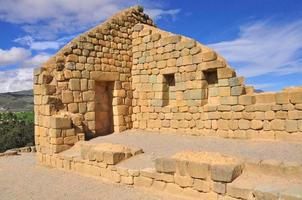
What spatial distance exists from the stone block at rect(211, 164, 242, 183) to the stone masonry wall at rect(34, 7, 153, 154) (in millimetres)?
5961

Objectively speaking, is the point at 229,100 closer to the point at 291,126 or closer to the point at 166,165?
the point at 291,126

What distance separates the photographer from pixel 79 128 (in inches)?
443

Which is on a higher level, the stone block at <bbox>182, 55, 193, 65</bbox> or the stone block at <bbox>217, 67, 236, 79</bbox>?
the stone block at <bbox>182, 55, 193, 65</bbox>

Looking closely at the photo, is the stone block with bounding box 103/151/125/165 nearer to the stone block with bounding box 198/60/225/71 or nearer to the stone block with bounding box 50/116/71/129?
the stone block with bounding box 50/116/71/129

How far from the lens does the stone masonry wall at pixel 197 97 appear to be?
30.9 feet

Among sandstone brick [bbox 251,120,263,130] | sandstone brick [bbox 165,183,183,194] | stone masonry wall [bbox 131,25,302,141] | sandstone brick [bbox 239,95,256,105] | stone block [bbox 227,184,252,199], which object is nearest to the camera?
stone block [bbox 227,184,252,199]

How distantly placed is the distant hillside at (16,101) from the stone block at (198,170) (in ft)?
268

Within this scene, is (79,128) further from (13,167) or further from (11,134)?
(11,134)

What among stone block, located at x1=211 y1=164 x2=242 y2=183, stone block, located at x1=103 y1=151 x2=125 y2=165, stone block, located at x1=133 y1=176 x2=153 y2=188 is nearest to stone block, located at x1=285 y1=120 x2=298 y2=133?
stone block, located at x1=211 y1=164 x2=242 y2=183

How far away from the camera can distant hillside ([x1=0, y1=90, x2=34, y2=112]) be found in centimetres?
8575

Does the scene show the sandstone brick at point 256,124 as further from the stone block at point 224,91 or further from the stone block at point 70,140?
the stone block at point 70,140

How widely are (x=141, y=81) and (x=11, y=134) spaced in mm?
9922

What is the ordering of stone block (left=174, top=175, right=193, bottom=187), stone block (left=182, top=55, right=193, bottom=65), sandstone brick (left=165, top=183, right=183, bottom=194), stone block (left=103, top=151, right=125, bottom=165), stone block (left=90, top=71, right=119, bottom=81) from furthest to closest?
stone block (left=90, top=71, right=119, bottom=81) → stone block (left=182, top=55, right=193, bottom=65) → stone block (left=103, top=151, right=125, bottom=165) → sandstone brick (left=165, top=183, right=183, bottom=194) → stone block (left=174, top=175, right=193, bottom=187)

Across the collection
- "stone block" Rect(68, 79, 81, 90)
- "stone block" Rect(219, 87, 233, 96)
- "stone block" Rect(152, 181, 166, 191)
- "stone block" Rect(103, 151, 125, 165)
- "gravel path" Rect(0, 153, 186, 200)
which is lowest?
"gravel path" Rect(0, 153, 186, 200)
